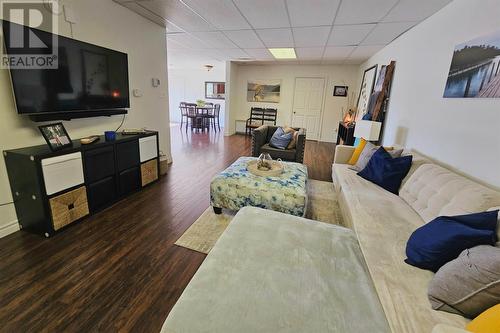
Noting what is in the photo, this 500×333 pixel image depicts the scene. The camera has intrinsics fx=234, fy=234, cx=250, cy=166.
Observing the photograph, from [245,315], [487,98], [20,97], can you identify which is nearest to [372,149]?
[487,98]

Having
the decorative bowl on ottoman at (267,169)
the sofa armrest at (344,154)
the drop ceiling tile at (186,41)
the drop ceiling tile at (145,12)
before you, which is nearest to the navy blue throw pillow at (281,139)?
the sofa armrest at (344,154)

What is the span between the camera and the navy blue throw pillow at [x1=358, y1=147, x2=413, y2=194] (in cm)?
243

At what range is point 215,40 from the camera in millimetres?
4566

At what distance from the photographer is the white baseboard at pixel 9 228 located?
210cm

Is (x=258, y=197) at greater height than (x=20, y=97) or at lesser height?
lesser

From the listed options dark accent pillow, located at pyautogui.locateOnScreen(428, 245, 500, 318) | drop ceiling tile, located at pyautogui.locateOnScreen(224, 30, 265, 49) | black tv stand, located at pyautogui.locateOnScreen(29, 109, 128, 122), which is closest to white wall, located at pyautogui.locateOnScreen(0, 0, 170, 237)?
black tv stand, located at pyautogui.locateOnScreen(29, 109, 128, 122)

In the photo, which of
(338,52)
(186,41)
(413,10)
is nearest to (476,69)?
(413,10)

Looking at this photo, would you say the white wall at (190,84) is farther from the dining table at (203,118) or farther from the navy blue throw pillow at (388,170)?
the navy blue throw pillow at (388,170)

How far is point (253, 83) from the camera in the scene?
789 cm

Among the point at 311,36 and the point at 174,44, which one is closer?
the point at 311,36

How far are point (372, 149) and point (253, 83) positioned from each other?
5.66 meters

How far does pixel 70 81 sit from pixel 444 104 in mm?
3824

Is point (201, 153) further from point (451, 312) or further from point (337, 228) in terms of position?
point (451, 312)

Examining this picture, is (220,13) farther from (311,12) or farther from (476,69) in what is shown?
(476,69)
